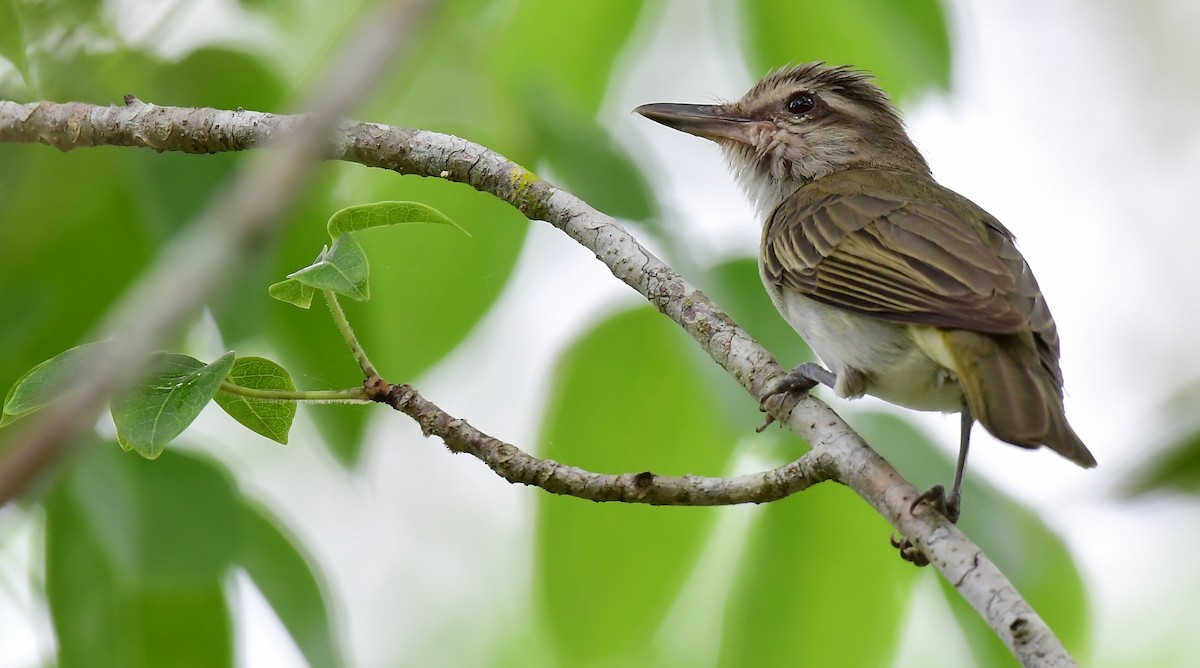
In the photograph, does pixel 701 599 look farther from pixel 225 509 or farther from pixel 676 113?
pixel 676 113

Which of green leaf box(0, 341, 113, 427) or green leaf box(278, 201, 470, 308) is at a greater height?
green leaf box(278, 201, 470, 308)

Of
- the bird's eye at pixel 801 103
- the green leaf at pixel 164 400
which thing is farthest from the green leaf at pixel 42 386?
the bird's eye at pixel 801 103

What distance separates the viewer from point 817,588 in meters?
2.96

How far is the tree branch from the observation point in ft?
8.46

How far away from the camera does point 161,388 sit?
227 cm

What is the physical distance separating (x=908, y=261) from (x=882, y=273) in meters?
0.09

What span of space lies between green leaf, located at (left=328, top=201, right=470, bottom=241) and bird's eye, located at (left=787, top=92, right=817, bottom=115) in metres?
2.60

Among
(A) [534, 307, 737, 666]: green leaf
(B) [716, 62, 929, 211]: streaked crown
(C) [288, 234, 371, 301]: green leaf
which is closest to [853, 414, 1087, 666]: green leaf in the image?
(A) [534, 307, 737, 666]: green leaf

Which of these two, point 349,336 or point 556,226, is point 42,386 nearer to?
point 349,336

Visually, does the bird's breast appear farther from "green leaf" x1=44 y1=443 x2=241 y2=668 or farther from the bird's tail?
"green leaf" x1=44 y1=443 x2=241 y2=668

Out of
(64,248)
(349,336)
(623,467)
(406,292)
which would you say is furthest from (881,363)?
(64,248)

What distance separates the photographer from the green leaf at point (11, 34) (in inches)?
102

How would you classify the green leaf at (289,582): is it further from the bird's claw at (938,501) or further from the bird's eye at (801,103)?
the bird's eye at (801,103)

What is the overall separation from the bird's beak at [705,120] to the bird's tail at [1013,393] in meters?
1.66
